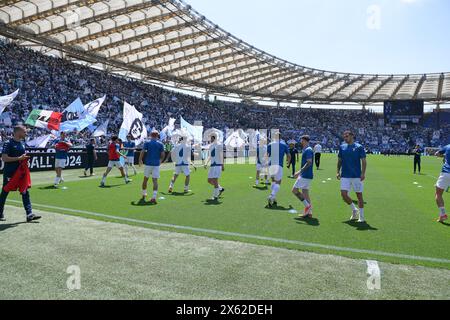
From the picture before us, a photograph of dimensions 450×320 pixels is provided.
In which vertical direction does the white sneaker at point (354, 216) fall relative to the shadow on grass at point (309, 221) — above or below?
above

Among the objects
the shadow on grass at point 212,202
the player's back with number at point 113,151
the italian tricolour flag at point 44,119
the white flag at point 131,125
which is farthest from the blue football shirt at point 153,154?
the italian tricolour flag at point 44,119

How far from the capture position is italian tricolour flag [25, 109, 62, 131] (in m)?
16.7

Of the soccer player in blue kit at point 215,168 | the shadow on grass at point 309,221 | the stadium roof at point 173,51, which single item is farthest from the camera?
the stadium roof at point 173,51

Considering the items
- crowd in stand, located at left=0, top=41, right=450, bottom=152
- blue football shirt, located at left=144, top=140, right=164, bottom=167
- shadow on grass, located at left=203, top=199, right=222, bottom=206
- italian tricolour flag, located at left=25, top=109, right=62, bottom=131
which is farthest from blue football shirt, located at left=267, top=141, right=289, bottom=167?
crowd in stand, located at left=0, top=41, right=450, bottom=152

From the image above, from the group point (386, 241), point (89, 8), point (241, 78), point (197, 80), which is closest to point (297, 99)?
point (241, 78)

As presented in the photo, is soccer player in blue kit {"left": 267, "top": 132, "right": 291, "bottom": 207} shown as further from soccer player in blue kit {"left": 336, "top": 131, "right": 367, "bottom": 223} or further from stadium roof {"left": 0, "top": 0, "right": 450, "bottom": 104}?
stadium roof {"left": 0, "top": 0, "right": 450, "bottom": 104}

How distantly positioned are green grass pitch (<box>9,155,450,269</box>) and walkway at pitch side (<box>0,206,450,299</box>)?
61 cm

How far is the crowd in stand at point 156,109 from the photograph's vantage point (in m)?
29.2

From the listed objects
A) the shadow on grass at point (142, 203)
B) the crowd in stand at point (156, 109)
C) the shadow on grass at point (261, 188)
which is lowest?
the shadow on grass at point (261, 188)

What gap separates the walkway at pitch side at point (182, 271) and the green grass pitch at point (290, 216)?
606 millimetres

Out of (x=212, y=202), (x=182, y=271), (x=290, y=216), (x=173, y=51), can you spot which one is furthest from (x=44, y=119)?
(x=173, y=51)

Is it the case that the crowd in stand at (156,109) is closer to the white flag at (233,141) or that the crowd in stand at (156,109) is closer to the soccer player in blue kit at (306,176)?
the white flag at (233,141)

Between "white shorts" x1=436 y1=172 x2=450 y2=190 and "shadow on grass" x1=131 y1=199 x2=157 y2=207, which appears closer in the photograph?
"white shorts" x1=436 y1=172 x2=450 y2=190

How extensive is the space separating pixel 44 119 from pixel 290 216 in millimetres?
13907
